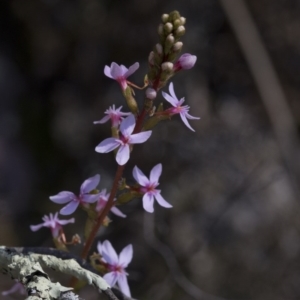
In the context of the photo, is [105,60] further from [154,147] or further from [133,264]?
[133,264]

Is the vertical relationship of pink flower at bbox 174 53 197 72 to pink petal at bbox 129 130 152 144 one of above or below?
above

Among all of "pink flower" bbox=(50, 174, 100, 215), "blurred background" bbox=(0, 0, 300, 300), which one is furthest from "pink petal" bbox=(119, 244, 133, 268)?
"blurred background" bbox=(0, 0, 300, 300)

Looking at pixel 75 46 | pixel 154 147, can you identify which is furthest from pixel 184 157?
pixel 75 46

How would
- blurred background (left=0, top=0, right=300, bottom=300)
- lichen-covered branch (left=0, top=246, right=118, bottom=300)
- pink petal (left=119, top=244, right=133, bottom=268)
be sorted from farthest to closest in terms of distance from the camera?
blurred background (left=0, top=0, right=300, bottom=300) < pink petal (left=119, top=244, right=133, bottom=268) < lichen-covered branch (left=0, top=246, right=118, bottom=300)

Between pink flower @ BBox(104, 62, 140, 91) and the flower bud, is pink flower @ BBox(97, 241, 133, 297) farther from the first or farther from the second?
the flower bud

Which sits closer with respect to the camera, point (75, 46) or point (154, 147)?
point (154, 147)

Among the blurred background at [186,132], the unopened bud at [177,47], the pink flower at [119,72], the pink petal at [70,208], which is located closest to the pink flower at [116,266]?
the pink petal at [70,208]
